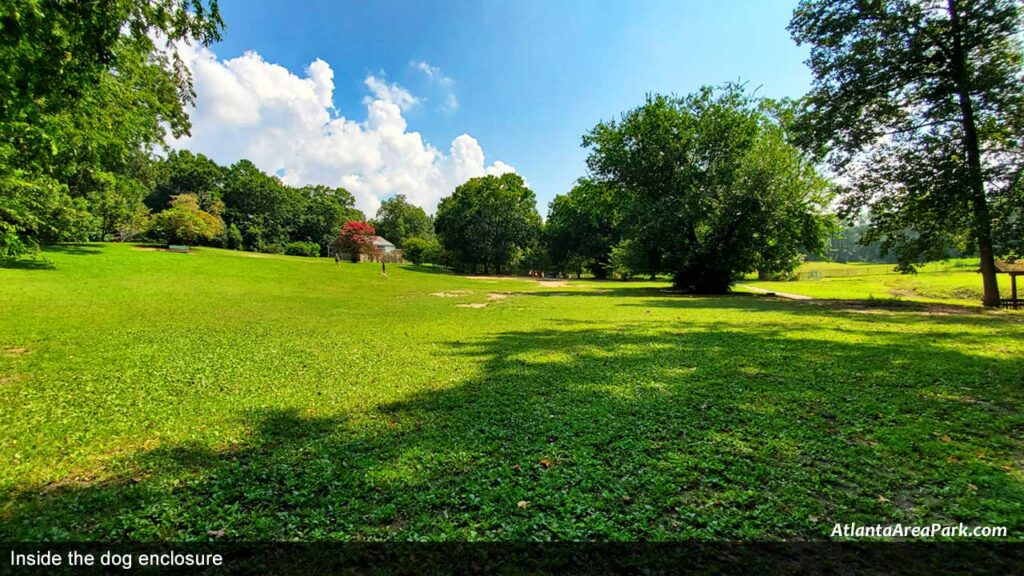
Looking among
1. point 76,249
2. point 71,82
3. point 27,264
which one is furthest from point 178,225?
point 71,82

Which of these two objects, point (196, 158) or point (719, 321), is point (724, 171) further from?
point (196, 158)

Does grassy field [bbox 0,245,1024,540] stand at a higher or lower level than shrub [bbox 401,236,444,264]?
lower

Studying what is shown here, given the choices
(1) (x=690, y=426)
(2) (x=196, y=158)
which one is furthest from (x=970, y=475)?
(2) (x=196, y=158)

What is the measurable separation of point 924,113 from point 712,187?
10416mm

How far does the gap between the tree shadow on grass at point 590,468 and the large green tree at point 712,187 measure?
1935 centimetres

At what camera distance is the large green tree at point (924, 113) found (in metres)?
13.1

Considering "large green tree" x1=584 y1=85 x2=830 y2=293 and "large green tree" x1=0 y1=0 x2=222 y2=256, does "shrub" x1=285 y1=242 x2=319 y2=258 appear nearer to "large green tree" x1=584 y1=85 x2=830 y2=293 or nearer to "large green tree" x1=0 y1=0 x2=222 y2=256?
"large green tree" x1=584 y1=85 x2=830 y2=293

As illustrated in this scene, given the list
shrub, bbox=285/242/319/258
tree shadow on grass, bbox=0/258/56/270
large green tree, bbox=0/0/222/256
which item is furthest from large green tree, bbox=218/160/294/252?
large green tree, bbox=0/0/222/256

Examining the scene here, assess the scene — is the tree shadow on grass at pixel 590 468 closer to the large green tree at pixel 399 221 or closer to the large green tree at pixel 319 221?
the large green tree at pixel 319 221

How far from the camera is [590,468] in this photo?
3.26 meters

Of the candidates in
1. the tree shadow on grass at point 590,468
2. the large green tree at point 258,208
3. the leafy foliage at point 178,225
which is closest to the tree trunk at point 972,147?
the tree shadow on grass at point 590,468

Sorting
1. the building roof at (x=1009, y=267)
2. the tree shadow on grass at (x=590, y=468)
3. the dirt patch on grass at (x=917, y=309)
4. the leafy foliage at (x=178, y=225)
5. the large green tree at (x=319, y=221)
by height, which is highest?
the large green tree at (x=319, y=221)

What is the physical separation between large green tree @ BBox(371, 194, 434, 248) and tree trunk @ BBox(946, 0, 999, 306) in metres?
84.7

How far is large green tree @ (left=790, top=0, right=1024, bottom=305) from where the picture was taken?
1309cm
